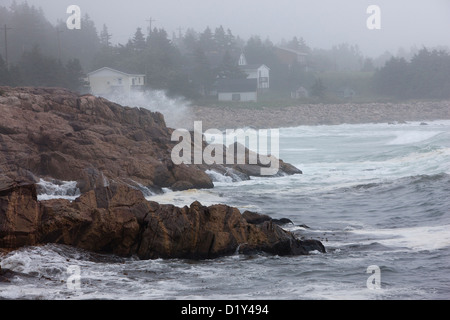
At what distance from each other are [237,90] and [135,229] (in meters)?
61.5

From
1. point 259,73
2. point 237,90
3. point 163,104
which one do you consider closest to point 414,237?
point 163,104

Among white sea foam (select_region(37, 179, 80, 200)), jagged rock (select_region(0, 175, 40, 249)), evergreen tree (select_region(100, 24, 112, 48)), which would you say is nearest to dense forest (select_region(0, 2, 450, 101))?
evergreen tree (select_region(100, 24, 112, 48))

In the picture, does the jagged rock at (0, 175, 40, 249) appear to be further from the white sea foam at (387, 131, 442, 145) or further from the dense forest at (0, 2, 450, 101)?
the dense forest at (0, 2, 450, 101)

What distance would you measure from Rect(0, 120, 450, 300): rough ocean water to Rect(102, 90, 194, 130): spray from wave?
33447 millimetres

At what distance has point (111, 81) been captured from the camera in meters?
64.1

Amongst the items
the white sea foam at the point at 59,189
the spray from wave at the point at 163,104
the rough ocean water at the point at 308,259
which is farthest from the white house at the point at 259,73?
the white sea foam at the point at 59,189

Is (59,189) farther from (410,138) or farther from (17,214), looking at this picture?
(410,138)

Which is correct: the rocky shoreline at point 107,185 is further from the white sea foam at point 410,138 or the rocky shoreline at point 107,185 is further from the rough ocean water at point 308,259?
the white sea foam at point 410,138

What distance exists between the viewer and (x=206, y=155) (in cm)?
2617

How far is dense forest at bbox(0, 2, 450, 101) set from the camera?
56406mm

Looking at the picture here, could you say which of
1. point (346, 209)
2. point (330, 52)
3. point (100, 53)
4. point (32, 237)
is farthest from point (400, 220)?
point (330, 52)

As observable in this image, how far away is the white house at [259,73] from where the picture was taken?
82.6m

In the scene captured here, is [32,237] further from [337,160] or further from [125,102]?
[125,102]
